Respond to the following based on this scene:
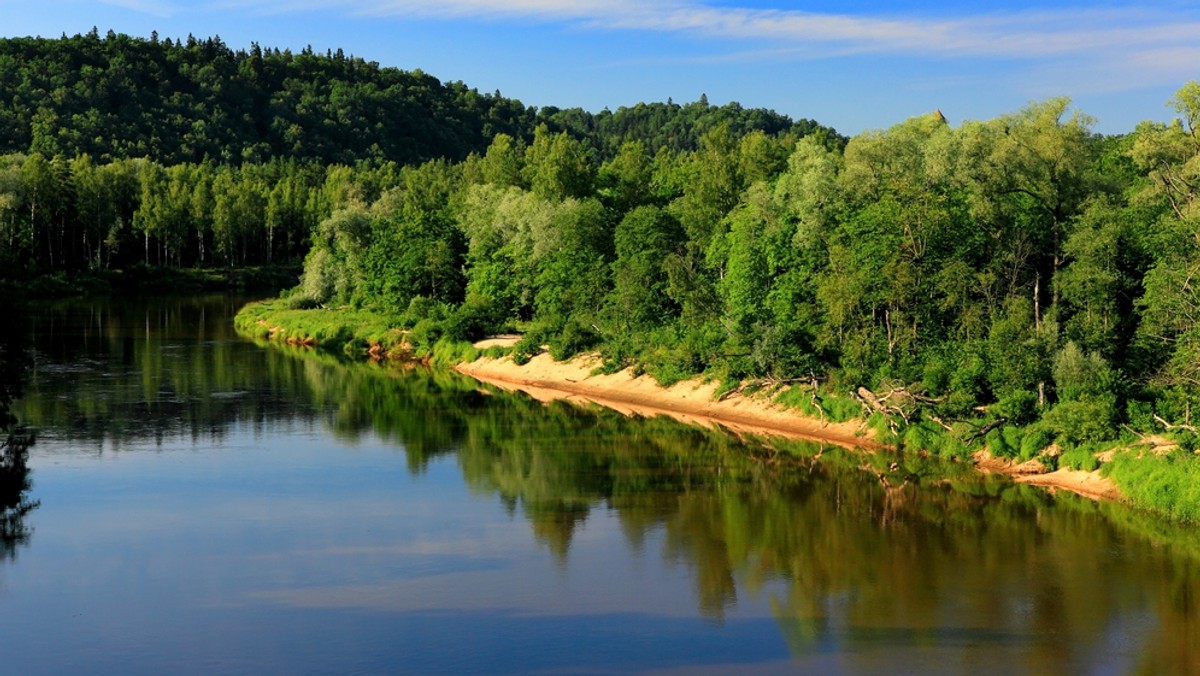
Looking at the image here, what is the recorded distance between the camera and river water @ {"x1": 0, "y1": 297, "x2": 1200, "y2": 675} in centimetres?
2927

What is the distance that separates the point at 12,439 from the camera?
2029 inches

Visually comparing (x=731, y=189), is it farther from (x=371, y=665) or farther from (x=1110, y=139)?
(x=371, y=665)

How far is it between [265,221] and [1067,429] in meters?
121

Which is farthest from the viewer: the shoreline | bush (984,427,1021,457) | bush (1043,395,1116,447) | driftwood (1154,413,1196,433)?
bush (984,427,1021,457)

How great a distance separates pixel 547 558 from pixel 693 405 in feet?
86.3

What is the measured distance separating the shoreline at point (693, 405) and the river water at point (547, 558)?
1514mm

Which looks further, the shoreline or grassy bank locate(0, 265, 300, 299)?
grassy bank locate(0, 265, 300, 299)

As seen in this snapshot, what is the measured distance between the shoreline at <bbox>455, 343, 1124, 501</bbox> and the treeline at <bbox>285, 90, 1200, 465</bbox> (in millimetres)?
1022

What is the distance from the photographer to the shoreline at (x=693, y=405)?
45719mm

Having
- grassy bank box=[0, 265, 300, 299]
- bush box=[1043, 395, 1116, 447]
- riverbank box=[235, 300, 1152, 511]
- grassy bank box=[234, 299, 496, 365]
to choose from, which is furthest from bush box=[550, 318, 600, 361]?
grassy bank box=[0, 265, 300, 299]

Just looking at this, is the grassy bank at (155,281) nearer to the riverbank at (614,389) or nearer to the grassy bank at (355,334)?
the grassy bank at (355,334)

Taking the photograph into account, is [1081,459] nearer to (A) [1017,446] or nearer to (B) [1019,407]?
(A) [1017,446]

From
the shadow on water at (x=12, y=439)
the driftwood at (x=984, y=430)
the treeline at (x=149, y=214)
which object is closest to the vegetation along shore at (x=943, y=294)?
the driftwood at (x=984, y=430)

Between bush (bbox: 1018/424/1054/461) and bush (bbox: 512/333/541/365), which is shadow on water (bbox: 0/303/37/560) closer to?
bush (bbox: 512/333/541/365)
